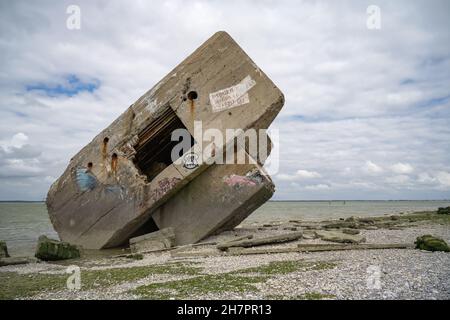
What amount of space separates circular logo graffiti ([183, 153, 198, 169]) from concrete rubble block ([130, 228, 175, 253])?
1.57 meters

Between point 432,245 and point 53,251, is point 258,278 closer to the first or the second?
point 432,245

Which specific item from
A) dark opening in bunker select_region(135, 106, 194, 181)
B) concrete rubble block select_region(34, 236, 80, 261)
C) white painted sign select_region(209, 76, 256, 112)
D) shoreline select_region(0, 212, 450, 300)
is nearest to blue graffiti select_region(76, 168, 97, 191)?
dark opening in bunker select_region(135, 106, 194, 181)

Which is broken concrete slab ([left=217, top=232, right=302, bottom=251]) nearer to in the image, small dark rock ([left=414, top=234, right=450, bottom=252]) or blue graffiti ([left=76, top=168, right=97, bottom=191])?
small dark rock ([left=414, top=234, right=450, bottom=252])

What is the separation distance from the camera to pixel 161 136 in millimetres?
9977

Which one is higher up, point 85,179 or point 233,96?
point 233,96

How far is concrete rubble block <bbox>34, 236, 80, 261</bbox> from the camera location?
320 inches

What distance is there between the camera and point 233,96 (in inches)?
343

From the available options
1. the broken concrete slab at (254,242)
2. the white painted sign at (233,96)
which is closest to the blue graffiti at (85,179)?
the white painted sign at (233,96)

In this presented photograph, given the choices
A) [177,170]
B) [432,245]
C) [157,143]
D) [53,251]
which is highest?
[157,143]

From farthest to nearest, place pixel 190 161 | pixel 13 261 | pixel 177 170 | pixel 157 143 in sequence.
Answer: pixel 157 143 → pixel 177 170 → pixel 190 161 → pixel 13 261

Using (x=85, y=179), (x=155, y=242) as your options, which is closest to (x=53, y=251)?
(x=85, y=179)

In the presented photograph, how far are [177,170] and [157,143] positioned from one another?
186 cm
